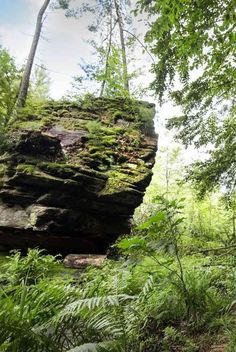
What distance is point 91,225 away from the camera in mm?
6906

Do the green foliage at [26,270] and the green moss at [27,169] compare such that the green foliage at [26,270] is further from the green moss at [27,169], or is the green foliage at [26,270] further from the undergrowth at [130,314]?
the green moss at [27,169]

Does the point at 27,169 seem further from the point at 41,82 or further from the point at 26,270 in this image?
the point at 41,82

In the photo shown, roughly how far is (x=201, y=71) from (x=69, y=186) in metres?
3.90

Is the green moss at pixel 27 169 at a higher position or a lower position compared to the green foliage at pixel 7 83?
lower

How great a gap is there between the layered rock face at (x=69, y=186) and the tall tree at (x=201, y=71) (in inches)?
Result: 60.4

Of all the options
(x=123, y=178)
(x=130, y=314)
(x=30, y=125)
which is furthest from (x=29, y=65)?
(x=130, y=314)

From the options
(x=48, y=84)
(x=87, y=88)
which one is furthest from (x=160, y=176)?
(x=48, y=84)

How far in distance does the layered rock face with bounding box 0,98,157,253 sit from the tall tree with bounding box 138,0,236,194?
1.53m

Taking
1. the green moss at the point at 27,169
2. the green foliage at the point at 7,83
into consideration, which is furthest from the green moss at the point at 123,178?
the green foliage at the point at 7,83

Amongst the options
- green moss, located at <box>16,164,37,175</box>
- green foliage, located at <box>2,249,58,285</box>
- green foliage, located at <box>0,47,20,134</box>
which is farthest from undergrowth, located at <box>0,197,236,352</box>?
green foliage, located at <box>0,47,20,134</box>

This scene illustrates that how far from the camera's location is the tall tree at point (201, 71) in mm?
3254

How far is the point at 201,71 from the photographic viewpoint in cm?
645

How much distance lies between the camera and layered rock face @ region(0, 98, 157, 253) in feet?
21.4

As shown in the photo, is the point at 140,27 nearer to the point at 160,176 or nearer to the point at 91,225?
the point at 160,176
